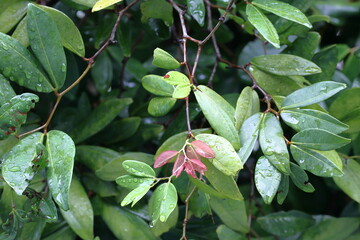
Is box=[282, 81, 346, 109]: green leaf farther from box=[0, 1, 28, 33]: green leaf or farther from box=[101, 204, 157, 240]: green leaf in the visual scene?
box=[0, 1, 28, 33]: green leaf

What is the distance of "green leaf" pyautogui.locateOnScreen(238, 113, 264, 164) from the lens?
2.24 feet

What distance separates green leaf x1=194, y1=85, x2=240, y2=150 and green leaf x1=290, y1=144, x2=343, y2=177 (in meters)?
0.09

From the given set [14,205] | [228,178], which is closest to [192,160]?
[228,178]

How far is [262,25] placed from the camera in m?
0.72

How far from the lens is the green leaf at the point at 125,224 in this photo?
856 millimetres

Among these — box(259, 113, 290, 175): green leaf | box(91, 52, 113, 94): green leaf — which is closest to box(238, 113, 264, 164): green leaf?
box(259, 113, 290, 175): green leaf

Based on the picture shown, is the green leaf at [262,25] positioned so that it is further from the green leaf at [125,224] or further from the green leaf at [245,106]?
the green leaf at [125,224]

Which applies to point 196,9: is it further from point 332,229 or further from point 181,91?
point 332,229

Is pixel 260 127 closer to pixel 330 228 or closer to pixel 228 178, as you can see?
pixel 228 178

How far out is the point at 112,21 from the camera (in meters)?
0.95

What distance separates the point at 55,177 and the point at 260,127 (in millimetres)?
307

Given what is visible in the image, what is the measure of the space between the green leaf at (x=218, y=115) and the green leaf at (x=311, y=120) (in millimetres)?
87

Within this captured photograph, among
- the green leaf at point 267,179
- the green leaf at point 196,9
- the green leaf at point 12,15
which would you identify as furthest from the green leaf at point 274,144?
the green leaf at point 12,15

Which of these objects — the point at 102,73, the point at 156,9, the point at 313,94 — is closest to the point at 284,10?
the point at 313,94
